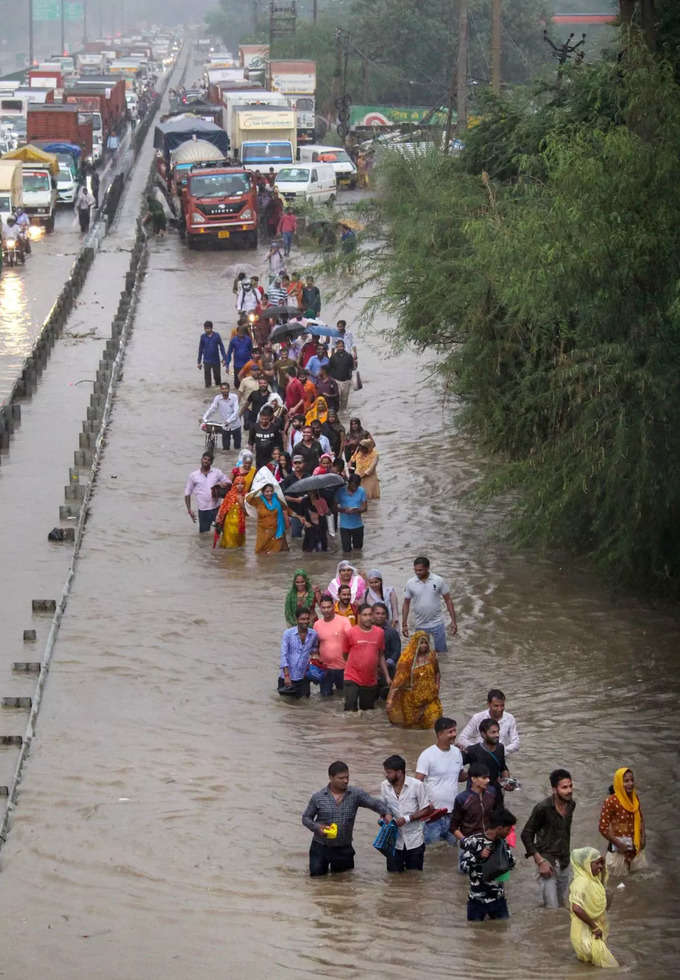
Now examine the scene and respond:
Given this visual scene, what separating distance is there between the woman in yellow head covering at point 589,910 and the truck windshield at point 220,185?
36554 millimetres

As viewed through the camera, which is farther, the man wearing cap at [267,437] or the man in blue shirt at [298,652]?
the man wearing cap at [267,437]

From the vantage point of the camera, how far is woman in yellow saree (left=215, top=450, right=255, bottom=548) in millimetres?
19422

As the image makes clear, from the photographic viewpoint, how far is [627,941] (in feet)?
32.9

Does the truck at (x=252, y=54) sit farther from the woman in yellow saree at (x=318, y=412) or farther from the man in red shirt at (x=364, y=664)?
the man in red shirt at (x=364, y=664)

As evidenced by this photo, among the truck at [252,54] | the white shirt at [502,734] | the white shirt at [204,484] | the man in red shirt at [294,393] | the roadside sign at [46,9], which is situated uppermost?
the roadside sign at [46,9]

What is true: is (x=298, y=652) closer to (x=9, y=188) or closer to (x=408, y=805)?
(x=408, y=805)

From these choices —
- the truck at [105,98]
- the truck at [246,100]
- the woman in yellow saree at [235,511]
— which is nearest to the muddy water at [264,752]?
the woman in yellow saree at [235,511]

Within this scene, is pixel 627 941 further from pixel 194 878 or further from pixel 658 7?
pixel 658 7

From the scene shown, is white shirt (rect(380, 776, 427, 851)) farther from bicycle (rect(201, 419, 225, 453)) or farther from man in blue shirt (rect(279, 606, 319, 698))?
bicycle (rect(201, 419, 225, 453))

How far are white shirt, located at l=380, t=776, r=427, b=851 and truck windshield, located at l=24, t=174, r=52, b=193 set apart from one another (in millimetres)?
40663

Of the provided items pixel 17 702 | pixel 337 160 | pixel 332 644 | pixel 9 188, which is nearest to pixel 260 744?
pixel 332 644

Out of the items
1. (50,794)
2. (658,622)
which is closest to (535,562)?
(658,622)

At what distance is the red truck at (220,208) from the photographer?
146ft

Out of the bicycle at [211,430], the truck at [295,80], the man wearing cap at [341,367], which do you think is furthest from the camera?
the truck at [295,80]
